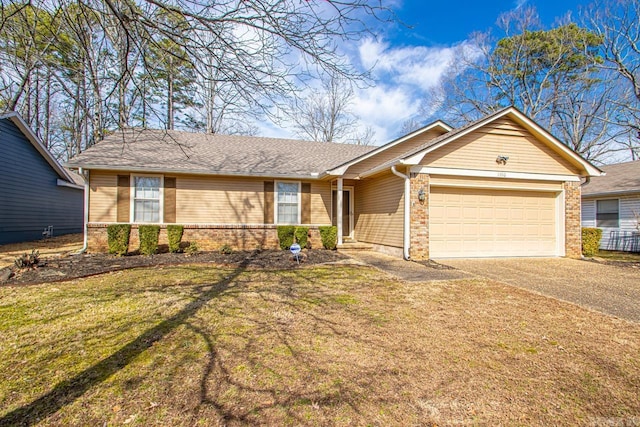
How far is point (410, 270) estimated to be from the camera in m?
7.78

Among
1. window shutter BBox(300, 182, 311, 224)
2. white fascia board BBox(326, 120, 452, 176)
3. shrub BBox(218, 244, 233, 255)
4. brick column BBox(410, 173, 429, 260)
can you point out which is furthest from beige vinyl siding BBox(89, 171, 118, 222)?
brick column BBox(410, 173, 429, 260)

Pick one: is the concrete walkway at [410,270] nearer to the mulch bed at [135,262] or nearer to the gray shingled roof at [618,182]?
the mulch bed at [135,262]

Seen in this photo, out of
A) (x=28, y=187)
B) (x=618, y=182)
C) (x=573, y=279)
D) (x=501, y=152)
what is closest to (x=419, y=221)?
(x=501, y=152)

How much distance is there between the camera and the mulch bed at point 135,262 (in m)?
6.91

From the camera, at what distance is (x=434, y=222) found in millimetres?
9695

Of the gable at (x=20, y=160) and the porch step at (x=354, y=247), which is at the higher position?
the gable at (x=20, y=160)

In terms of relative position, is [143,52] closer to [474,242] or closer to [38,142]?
[474,242]

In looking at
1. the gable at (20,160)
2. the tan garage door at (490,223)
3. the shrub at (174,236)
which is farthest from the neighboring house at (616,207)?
the gable at (20,160)

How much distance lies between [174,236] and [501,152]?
10.8 metres

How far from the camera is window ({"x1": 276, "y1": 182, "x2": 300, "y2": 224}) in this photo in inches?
477

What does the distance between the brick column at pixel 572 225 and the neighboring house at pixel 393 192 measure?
0.11ft

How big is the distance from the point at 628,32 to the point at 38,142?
28250mm

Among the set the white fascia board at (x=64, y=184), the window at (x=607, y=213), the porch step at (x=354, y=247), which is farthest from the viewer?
the white fascia board at (x=64, y=184)

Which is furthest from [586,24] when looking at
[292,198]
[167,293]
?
[167,293]
